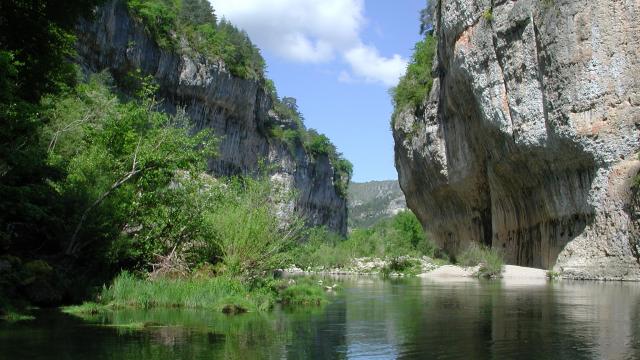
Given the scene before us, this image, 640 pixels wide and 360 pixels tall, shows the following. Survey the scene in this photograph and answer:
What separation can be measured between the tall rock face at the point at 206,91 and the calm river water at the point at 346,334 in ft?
81.1

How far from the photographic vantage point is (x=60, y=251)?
16.2 metres

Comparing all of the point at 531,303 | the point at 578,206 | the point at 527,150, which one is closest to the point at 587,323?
the point at 531,303

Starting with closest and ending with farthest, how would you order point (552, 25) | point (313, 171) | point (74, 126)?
point (74, 126) → point (552, 25) → point (313, 171)

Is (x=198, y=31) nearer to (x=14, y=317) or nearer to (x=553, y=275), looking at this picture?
(x=553, y=275)

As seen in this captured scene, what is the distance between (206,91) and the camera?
245 feet

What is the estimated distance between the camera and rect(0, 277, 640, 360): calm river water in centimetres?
966

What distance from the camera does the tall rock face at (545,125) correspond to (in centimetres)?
3328

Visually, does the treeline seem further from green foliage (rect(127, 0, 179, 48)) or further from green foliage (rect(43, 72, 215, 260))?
green foliage (rect(43, 72, 215, 260))

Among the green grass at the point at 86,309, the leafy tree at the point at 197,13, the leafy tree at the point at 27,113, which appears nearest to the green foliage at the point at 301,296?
the green grass at the point at 86,309

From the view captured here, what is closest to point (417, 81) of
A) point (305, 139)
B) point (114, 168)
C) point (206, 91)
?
point (206, 91)

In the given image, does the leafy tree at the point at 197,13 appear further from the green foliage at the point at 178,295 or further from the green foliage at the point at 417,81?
the green foliage at the point at 178,295

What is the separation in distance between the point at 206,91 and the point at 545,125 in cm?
4579

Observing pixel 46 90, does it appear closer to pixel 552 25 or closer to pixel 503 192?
pixel 552 25

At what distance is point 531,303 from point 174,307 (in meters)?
9.68
